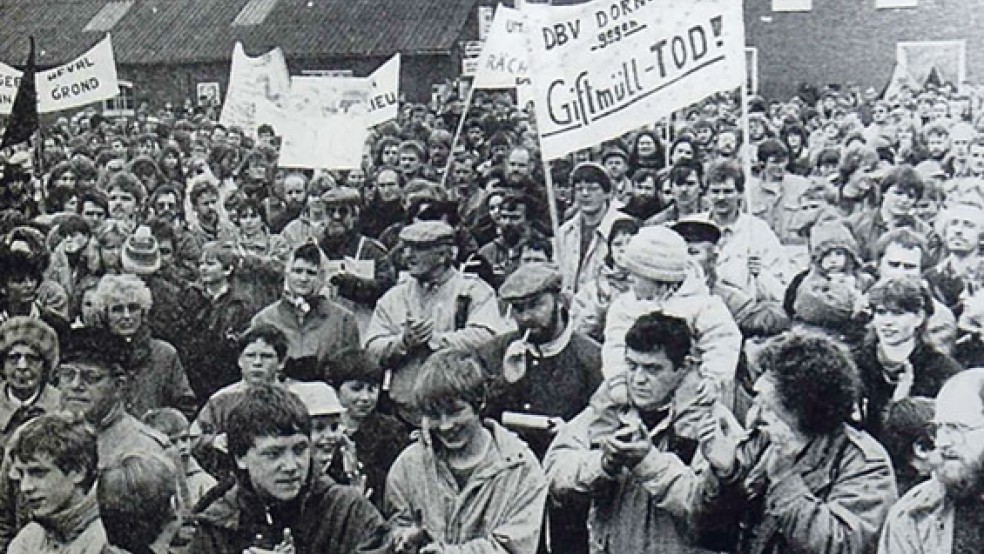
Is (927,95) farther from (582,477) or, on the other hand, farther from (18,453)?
(18,453)

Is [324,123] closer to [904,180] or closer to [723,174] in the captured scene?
[723,174]

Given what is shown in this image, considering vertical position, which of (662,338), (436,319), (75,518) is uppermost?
(662,338)

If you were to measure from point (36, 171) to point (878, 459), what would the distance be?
101 inches

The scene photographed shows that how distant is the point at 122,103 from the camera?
394 cm

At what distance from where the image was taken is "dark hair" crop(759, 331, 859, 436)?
2391mm

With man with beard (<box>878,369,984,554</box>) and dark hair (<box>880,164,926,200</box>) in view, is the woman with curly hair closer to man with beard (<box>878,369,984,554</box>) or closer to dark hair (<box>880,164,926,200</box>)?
man with beard (<box>878,369,984,554</box>)

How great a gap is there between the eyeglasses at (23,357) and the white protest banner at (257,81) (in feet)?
3.00

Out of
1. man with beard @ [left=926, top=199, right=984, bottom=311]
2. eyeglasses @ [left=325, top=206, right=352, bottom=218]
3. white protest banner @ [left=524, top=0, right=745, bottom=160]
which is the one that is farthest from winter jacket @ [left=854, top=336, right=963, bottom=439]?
eyeglasses @ [left=325, top=206, right=352, bottom=218]

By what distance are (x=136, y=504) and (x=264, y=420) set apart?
0.32m

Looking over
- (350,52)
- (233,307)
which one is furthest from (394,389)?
(350,52)

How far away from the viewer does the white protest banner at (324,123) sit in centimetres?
370

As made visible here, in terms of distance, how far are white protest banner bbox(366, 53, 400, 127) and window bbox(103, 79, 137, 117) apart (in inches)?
26.3

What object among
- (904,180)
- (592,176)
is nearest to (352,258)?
(592,176)

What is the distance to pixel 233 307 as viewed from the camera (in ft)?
11.5
